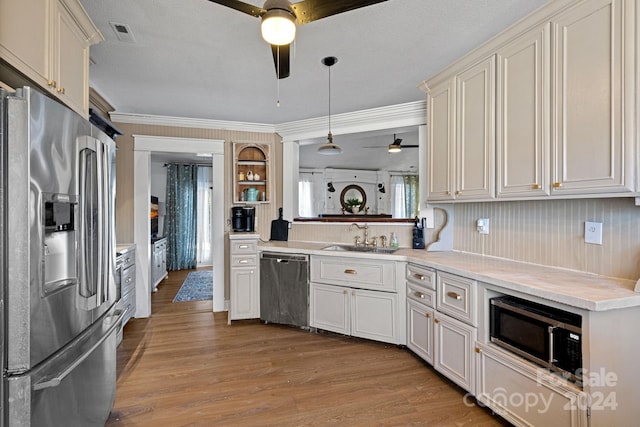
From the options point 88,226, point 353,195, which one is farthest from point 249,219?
point 353,195

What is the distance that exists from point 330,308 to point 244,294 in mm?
1069

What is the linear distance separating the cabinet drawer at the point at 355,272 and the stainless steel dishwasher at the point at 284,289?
16 centimetres

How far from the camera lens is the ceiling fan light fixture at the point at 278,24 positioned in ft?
4.73

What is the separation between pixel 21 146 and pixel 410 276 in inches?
104

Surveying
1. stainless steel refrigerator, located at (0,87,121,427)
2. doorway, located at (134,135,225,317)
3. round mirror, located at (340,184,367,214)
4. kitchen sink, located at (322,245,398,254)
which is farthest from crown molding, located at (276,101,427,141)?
round mirror, located at (340,184,367,214)

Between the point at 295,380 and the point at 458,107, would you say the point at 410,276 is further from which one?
the point at 458,107

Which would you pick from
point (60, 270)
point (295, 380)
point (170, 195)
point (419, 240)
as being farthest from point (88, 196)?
point (170, 195)

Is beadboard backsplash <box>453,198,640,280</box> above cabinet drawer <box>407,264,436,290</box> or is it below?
above

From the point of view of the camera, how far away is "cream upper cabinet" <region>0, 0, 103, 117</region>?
1.38m

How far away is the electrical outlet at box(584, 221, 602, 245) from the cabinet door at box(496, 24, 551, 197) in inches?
14.0

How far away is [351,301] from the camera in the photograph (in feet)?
10.3

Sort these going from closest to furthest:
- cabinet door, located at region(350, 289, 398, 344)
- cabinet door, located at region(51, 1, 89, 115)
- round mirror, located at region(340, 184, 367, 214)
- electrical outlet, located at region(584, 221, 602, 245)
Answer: cabinet door, located at region(51, 1, 89, 115) → electrical outlet, located at region(584, 221, 602, 245) → cabinet door, located at region(350, 289, 398, 344) → round mirror, located at region(340, 184, 367, 214)

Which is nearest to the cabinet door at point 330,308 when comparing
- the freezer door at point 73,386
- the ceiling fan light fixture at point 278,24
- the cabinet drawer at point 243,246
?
the cabinet drawer at point 243,246

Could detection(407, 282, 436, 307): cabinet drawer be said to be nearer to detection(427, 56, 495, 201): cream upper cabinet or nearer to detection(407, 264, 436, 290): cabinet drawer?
detection(407, 264, 436, 290): cabinet drawer
